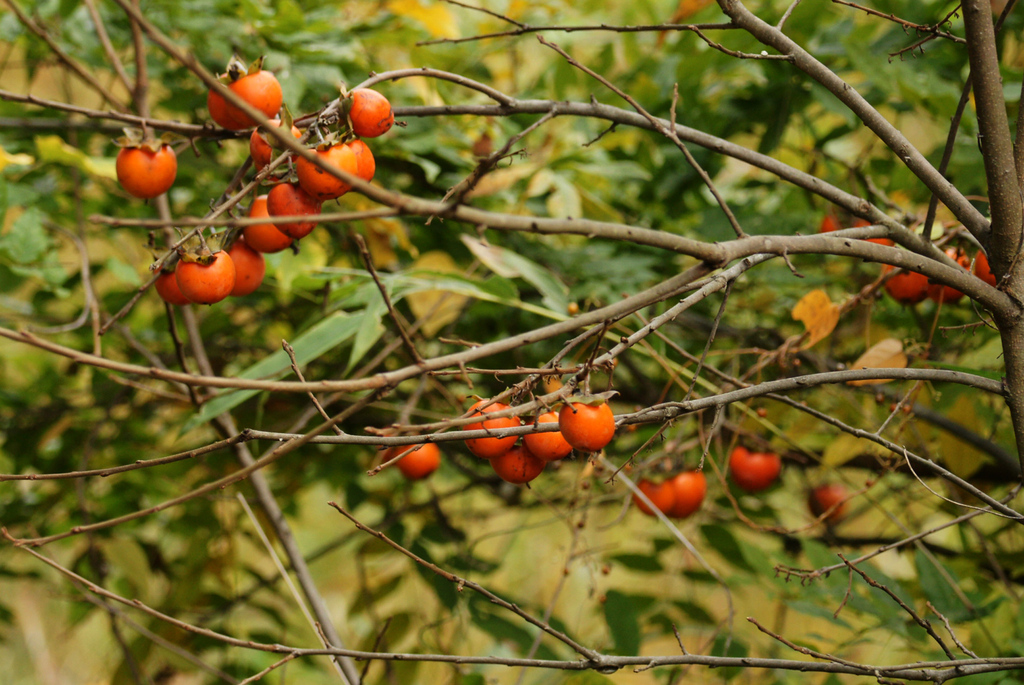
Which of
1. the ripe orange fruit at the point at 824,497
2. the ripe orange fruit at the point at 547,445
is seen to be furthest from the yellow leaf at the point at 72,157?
the ripe orange fruit at the point at 824,497

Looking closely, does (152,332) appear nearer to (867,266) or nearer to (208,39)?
(208,39)

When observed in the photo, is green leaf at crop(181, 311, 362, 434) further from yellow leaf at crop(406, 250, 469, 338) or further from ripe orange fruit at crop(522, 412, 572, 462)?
ripe orange fruit at crop(522, 412, 572, 462)

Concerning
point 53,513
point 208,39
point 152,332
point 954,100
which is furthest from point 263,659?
point 954,100

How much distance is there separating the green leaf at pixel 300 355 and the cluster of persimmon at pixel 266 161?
19 centimetres

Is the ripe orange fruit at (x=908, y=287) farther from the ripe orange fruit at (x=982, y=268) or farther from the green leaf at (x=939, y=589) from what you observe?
the green leaf at (x=939, y=589)

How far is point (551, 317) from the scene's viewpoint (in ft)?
3.09

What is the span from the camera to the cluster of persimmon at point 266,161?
1.71 feet

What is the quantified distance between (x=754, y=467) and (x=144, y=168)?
0.96 metres

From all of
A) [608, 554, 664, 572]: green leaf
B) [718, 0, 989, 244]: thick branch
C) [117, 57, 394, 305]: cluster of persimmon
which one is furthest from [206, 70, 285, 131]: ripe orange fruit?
[608, 554, 664, 572]: green leaf

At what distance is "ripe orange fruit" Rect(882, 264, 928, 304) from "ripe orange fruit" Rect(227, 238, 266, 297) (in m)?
0.66

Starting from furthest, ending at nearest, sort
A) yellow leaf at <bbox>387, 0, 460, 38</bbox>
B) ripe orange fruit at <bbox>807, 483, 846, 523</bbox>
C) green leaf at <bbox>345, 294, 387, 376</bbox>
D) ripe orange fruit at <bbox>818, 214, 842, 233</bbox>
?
1. ripe orange fruit at <bbox>807, 483, 846, 523</bbox>
2. yellow leaf at <bbox>387, 0, 460, 38</bbox>
3. ripe orange fruit at <bbox>818, 214, 842, 233</bbox>
4. green leaf at <bbox>345, 294, 387, 376</bbox>

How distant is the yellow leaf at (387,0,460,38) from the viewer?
3.91 feet

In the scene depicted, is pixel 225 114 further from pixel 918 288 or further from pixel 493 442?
pixel 918 288

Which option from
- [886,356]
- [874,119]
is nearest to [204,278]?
[874,119]
